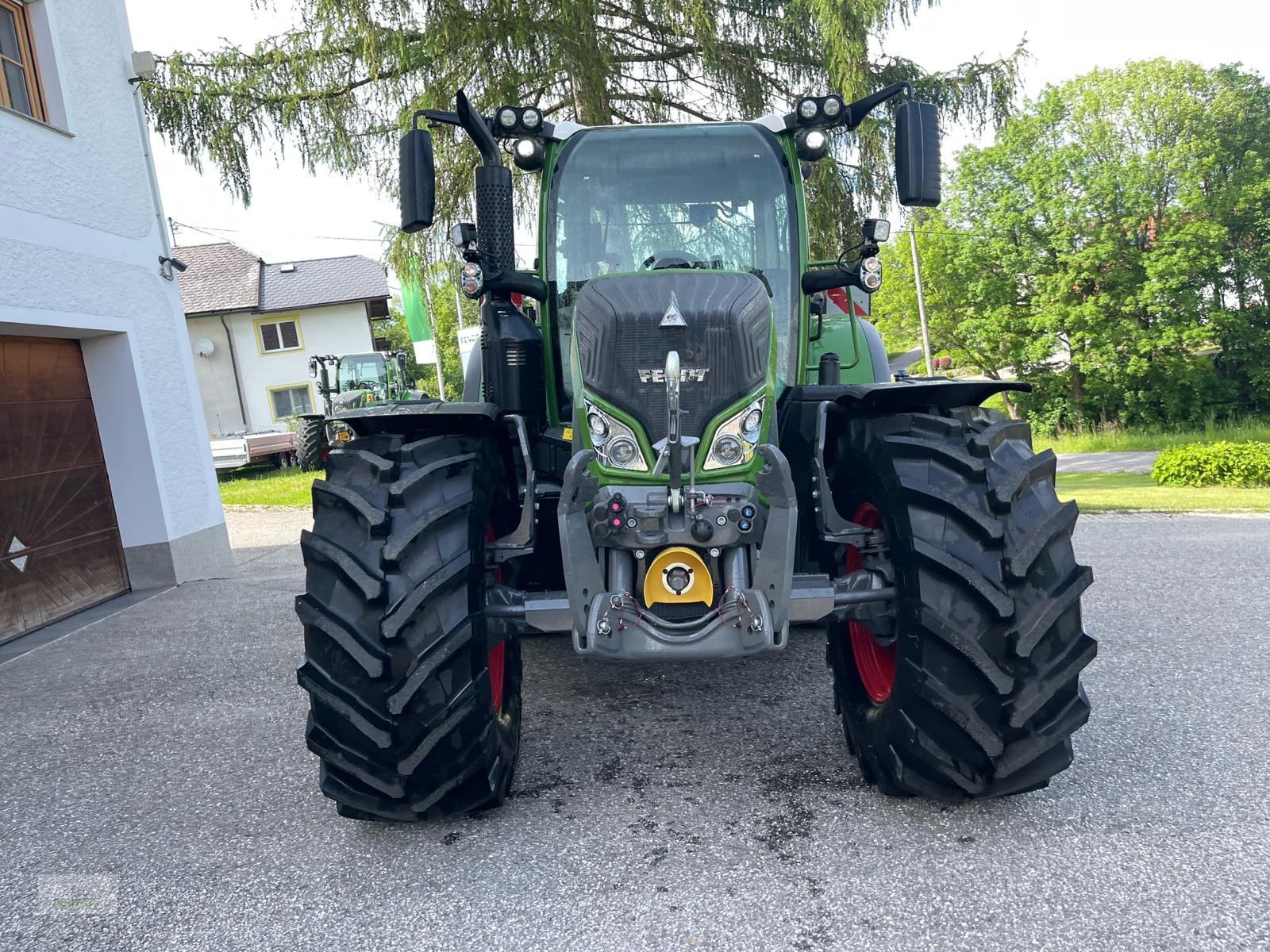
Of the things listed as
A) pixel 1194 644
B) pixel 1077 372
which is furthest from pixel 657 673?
pixel 1077 372

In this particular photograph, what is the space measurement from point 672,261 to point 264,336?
34578 millimetres

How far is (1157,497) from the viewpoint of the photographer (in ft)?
37.7

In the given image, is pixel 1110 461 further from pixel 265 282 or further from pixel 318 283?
pixel 265 282

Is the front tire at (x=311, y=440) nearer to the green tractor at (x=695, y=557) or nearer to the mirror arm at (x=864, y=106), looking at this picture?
the green tractor at (x=695, y=557)

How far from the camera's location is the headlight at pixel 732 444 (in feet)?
9.68

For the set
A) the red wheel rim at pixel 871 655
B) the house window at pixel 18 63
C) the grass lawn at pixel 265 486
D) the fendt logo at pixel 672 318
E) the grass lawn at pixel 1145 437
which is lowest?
the grass lawn at pixel 1145 437

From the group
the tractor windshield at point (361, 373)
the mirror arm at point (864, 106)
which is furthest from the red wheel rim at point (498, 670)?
the tractor windshield at point (361, 373)

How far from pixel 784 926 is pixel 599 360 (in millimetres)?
1702

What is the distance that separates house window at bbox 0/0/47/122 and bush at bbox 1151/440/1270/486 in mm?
14450

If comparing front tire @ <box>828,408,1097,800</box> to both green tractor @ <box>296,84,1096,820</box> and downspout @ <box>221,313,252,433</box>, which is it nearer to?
green tractor @ <box>296,84,1096,820</box>

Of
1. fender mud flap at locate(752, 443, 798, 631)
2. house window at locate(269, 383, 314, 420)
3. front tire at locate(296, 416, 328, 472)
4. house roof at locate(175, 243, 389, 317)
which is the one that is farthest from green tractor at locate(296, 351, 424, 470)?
fender mud flap at locate(752, 443, 798, 631)

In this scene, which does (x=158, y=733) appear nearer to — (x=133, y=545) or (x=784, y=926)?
(x=784, y=926)

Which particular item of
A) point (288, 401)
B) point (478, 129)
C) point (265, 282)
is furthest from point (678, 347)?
point (265, 282)

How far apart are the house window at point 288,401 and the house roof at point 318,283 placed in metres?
2.91
